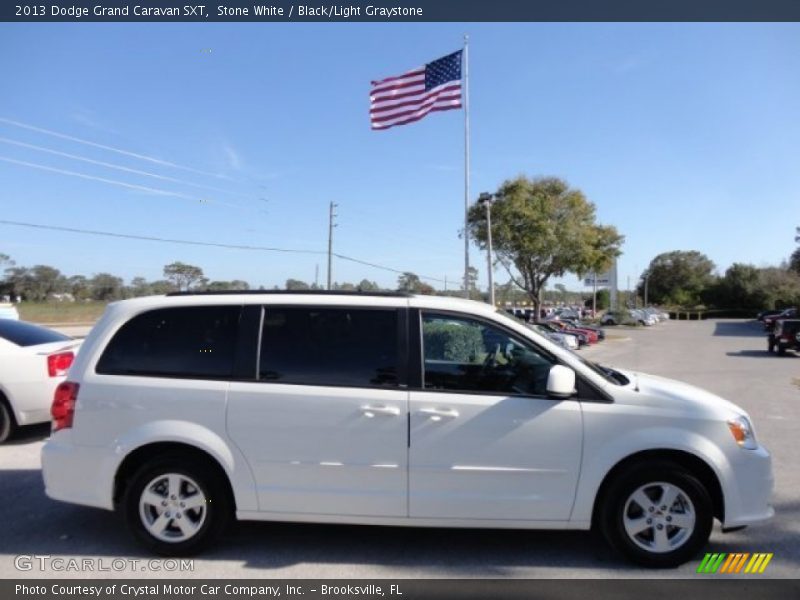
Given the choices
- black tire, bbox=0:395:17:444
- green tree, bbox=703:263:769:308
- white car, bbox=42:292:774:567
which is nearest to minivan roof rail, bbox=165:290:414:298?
white car, bbox=42:292:774:567

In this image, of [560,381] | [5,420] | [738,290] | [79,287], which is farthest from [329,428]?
[738,290]

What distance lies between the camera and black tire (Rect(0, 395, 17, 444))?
684 cm

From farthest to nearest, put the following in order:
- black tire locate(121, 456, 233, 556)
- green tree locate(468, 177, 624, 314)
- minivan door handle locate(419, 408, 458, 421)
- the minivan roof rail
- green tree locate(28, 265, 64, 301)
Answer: green tree locate(28, 265, 64, 301), green tree locate(468, 177, 624, 314), the minivan roof rail, black tire locate(121, 456, 233, 556), minivan door handle locate(419, 408, 458, 421)

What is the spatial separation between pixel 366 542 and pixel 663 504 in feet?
6.63

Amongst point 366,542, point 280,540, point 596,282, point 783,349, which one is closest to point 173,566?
point 280,540

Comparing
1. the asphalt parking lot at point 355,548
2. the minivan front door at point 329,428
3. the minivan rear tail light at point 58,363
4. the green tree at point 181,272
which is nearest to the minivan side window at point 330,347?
the minivan front door at point 329,428

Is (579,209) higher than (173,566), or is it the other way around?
(579,209)

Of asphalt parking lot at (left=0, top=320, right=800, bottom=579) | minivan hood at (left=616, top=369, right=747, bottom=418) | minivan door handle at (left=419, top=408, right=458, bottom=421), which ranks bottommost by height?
asphalt parking lot at (left=0, top=320, right=800, bottom=579)

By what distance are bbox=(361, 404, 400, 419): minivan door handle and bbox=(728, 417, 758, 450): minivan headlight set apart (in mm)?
2177

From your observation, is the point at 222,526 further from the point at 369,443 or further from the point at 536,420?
the point at 536,420

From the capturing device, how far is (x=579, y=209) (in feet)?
121

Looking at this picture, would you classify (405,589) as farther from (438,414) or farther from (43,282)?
(43,282)

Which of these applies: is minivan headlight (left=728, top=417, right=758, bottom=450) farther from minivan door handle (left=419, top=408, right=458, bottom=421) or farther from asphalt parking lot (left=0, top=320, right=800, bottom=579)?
minivan door handle (left=419, top=408, right=458, bottom=421)

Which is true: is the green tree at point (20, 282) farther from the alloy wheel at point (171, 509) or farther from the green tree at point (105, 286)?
the alloy wheel at point (171, 509)
